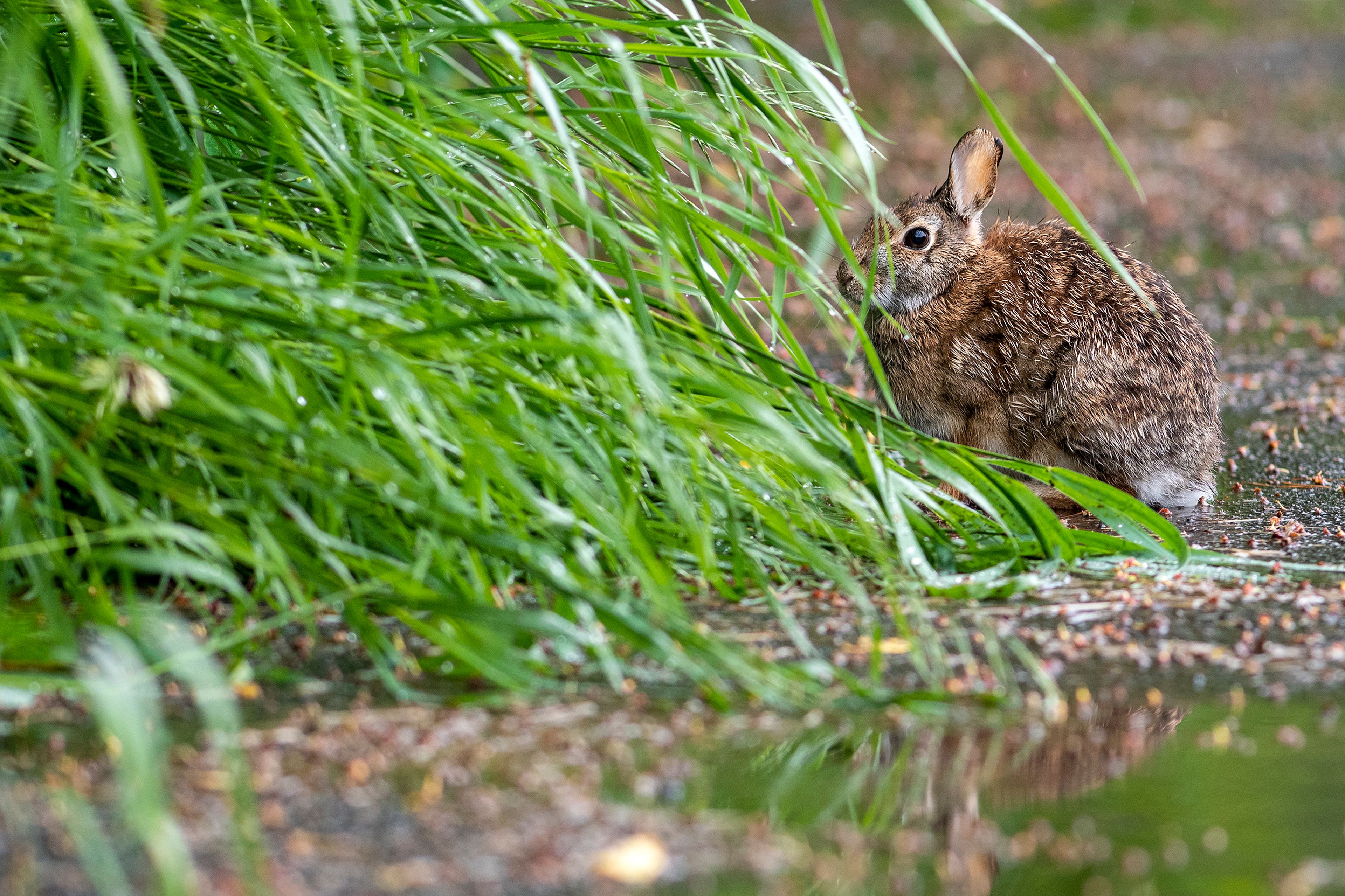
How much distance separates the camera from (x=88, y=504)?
2.86 m

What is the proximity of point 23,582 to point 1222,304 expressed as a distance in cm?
513

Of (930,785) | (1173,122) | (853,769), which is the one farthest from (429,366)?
(1173,122)

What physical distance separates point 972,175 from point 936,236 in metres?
0.22

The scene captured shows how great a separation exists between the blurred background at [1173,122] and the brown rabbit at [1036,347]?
727 mm

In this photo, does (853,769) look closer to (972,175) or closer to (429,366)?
(429,366)

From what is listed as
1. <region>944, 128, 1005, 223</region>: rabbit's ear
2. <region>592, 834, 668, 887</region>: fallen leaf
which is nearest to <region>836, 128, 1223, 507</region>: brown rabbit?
<region>944, 128, 1005, 223</region>: rabbit's ear

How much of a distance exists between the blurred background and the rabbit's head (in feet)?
2.21

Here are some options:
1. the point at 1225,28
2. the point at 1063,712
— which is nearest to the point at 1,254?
the point at 1063,712

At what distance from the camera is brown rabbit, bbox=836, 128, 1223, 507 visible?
3.96 meters

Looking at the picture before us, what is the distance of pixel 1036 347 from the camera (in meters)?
4.05

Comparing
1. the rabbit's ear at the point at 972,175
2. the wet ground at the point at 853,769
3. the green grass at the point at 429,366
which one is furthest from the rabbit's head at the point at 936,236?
the wet ground at the point at 853,769

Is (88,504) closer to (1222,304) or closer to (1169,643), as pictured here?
(1169,643)

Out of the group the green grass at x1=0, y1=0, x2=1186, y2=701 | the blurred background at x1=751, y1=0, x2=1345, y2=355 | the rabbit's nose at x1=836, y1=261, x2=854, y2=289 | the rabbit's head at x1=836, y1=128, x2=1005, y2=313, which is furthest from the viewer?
the blurred background at x1=751, y1=0, x2=1345, y2=355

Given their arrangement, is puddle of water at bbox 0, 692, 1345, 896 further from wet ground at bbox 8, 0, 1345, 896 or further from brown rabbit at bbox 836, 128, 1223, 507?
brown rabbit at bbox 836, 128, 1223, 507
